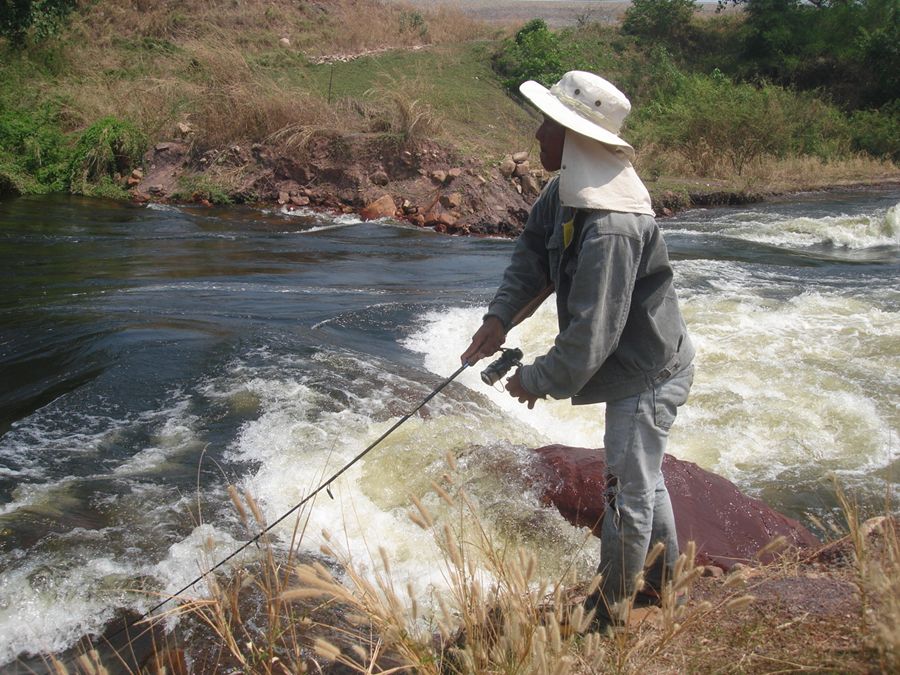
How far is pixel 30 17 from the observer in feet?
66.6

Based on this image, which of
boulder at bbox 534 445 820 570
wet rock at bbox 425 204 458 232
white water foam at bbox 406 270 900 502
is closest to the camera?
boulder at bbox 534 445 820 570

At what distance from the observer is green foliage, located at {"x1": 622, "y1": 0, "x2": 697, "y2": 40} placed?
125 ft

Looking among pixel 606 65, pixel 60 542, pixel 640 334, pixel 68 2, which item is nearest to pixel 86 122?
pixel 68 2

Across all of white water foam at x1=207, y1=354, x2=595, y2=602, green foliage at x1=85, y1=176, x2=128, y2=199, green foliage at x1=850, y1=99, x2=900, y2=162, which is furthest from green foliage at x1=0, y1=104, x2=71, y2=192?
green foliage at x1=850, y1=99, x2=900, y2=162

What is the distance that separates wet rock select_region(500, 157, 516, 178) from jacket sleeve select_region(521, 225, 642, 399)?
1423 centimetres

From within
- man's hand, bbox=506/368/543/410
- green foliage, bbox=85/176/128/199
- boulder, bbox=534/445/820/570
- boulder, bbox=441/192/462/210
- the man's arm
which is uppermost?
the man's arm

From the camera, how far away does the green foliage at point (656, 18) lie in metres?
38.0

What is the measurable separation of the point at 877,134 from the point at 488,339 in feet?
93.7

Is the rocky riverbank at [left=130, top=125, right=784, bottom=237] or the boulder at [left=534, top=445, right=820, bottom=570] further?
the rocky riverbank at [left=130, top=125, right=784, bottom=237]

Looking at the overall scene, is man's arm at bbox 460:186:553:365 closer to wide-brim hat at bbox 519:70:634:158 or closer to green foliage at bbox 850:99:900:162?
wide-brim hat at bbox 519:70:634:158

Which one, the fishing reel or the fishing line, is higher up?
the fishing reel

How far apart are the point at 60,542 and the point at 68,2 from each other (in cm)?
2078

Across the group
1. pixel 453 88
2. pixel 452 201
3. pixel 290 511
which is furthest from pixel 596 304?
pixel 453 88

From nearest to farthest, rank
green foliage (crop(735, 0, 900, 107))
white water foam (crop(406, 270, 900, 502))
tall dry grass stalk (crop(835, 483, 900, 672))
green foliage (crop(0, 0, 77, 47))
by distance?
1. tall dry grass stalk (crop(835, 483, 900, 672))
2. white water foam (crop(406, 270, 900, 502))
3. green foliage (crop(0, 0, 77, 47))
4. green foliage (crop(735, 0, 900, 107))
